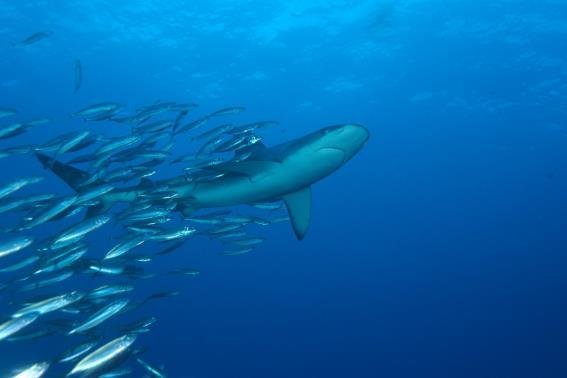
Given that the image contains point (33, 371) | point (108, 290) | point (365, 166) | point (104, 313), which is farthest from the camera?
point (365, 166)

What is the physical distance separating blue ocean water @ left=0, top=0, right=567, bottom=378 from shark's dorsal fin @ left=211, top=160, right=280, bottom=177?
463 centimetres

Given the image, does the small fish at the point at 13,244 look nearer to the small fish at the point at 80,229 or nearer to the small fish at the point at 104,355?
the small fish at the point at 80,229

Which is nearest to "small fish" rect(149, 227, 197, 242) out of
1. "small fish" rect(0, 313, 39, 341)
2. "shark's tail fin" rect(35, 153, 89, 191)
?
"shark's tail fin" rect(35, 153, 89, 191)

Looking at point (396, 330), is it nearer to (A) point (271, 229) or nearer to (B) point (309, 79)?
(A) point (271, 229)

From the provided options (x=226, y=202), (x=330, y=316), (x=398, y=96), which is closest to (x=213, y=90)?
(x=398, y=96)

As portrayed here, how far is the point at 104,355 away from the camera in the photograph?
4.67m

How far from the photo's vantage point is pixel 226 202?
7160 mm

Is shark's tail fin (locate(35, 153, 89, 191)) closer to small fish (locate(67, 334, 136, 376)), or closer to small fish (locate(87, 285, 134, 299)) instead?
small fish (locate(87, 285, 134, 299))

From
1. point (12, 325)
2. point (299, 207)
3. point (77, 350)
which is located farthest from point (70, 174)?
point (299, 207)

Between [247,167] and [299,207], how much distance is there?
1.57m

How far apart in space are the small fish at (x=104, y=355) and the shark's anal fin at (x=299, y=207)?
3.36 m

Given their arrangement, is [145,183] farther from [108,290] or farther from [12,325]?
[12,325]

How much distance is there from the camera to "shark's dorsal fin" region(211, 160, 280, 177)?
609cm

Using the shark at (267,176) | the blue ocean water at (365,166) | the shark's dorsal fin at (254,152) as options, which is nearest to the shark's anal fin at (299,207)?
the shark at (267,176)
